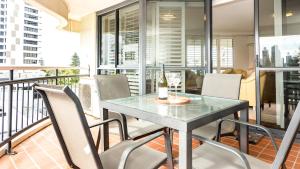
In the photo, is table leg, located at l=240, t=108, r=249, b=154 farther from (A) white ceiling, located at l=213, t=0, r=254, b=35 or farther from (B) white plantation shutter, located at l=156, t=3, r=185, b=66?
(A) white ceiling, located at l=213, t=0, r=254, b=35

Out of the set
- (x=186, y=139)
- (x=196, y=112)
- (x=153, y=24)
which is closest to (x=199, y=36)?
(x=153, y=24)

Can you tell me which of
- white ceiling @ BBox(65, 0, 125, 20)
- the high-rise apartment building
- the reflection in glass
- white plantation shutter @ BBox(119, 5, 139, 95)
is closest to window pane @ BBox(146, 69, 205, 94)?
white plantation shutter @ BBox(119, 5, 139, 95)

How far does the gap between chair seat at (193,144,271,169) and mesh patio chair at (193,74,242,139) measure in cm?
44

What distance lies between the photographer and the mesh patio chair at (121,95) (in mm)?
2006

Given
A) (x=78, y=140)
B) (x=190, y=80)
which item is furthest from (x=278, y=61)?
(x=78, y=140)

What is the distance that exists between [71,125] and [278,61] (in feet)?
9.74

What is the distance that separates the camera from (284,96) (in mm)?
3037

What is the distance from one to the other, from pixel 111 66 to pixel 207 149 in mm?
3703

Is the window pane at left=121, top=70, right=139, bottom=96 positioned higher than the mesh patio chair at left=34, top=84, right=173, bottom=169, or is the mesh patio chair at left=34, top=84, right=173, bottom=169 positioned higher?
the window pane at left=121, top=70, right=139, bottom=96

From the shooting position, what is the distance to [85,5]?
4.68 metres

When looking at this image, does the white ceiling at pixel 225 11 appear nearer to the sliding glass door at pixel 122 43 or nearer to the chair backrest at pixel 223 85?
the sliding glass door at pixel 122 43

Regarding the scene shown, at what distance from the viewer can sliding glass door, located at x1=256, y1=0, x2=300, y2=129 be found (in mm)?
2896

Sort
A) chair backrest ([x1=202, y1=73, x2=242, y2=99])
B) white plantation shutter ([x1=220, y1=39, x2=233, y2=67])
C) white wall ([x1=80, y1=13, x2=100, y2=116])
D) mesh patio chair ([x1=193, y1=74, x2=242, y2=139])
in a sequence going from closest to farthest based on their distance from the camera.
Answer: mesh patio chair ([x1=193, y1=74, x2=242, y2=139]), chair backrest ([x1=202, y1=73, x2=242, y2=99]), white wall ([x1=80, y1=13, x2=100, y2=116]), white plantation shutter ([x1=220, y1=39, x2=233, y2=67])

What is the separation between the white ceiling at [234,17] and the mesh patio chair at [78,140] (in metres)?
3.75
